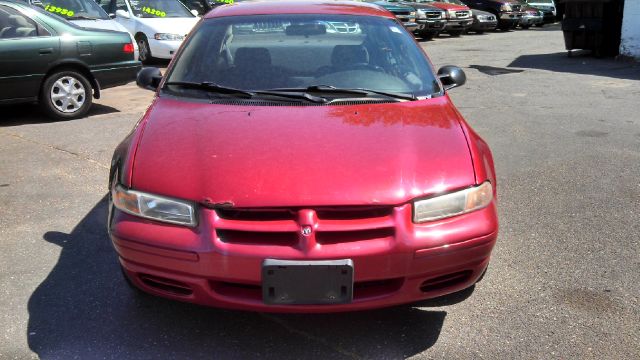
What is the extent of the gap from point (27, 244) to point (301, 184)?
7.59 ft

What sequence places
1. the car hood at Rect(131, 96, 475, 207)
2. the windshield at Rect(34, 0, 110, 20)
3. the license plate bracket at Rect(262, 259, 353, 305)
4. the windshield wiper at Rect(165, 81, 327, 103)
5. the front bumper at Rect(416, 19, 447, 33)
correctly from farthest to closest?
the front bumper at Rect(416, 19, 447, 33)
the windshield at Rect(34, 0, 110, 20)
the windshield wiper at Rect(165, 81, 327, 103)
the car hood at Rect(131, 96, 475, 207)
the license plate bracket at Rect(262, 259, 353, 305)

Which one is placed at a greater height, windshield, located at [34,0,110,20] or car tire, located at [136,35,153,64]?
windshield, located at [34,0,110,20]

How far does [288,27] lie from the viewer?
411cm

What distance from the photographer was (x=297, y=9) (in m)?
4.32

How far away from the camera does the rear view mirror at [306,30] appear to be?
409 centimetres

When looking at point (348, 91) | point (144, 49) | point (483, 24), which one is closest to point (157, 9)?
point (144, 49)

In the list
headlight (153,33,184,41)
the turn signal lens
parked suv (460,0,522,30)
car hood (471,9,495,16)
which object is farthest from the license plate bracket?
parked suv (460,0,522,30)

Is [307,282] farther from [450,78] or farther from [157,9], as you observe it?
[157,9]

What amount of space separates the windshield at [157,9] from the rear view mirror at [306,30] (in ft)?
30.7

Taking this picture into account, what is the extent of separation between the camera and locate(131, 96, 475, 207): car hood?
8.71 feet

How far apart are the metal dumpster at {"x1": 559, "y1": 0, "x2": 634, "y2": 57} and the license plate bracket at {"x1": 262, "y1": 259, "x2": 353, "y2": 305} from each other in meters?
13.2

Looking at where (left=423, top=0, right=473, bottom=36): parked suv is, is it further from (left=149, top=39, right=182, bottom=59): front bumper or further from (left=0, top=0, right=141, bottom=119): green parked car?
(left=0, top=0, right=141, bottom=119): green parked car

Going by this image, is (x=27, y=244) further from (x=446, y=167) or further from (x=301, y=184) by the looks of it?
(x=446, y=167)

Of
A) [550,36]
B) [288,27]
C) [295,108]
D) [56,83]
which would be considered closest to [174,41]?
[56,83]
